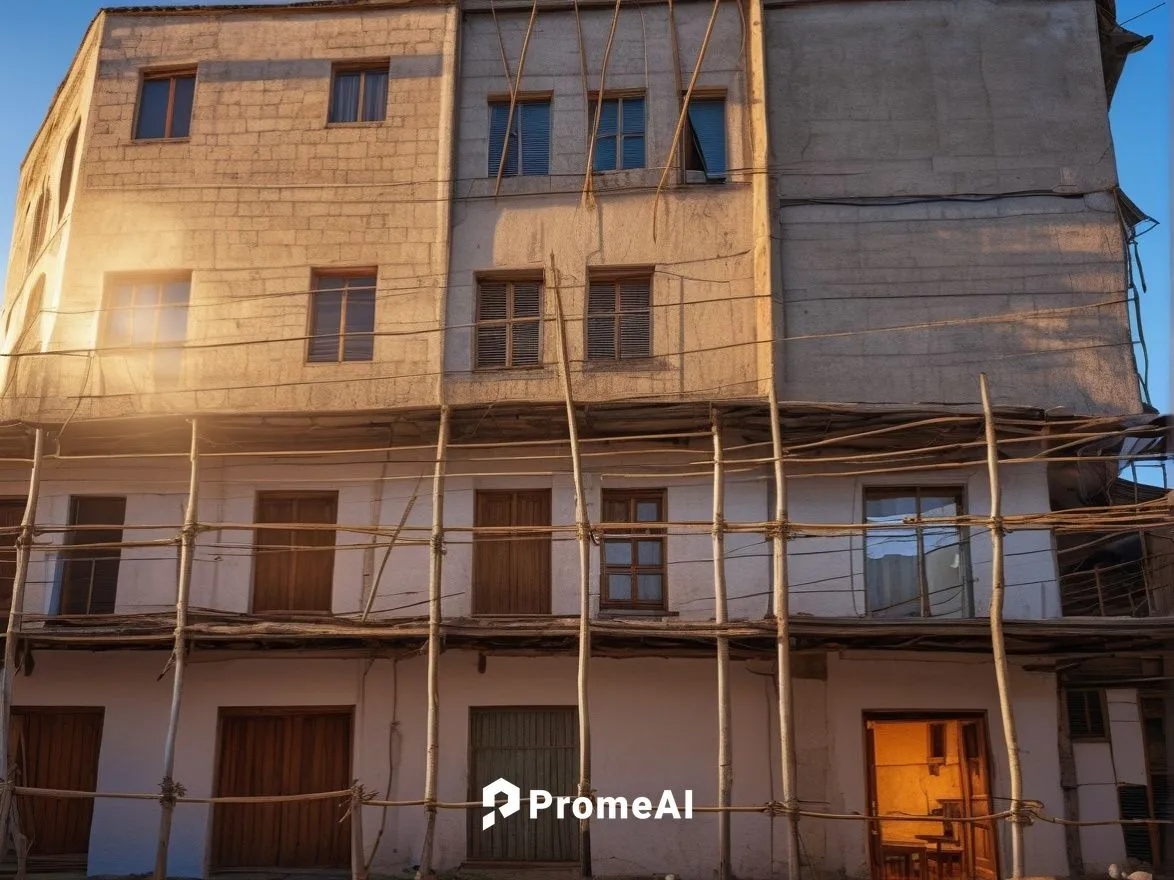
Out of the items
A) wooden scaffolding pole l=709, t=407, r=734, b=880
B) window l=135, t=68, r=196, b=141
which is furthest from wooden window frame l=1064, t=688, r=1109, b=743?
window l=135, t=68, r=196, b=141

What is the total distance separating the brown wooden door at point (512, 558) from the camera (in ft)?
49.2

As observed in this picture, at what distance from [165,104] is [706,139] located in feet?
25.0

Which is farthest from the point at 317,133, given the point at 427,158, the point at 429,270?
the point at 429,270

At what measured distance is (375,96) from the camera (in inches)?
682

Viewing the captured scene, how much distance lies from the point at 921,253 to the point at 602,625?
263 inches

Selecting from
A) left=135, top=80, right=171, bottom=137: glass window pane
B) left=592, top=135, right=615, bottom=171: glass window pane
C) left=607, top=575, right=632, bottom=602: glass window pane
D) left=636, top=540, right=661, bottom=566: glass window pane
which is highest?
left=135, top=80, right=171, bottom=137: glass window pane

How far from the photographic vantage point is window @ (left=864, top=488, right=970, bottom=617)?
14.6 m

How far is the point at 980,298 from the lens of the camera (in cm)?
1575

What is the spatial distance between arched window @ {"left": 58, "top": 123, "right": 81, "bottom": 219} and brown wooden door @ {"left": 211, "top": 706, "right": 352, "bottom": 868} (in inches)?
318

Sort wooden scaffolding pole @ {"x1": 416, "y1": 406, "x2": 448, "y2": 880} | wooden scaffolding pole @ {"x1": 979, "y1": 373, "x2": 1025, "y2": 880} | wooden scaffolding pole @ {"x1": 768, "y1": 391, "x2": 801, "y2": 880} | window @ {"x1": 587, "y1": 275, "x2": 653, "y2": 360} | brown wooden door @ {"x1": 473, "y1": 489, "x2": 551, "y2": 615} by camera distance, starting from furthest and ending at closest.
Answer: window @ {"x1": 587, "y1": 275, "x2": 653, "y2": 360} < brown wooden door @ {"x1": 473, "y1": 489, "x2": 551, "y2": 615} < wooden scaffolding pole @ {"x1": 416, "y1": 406, "x2": 448, "y2": 880} < wooden scaffolding pole @ {"x1": 768, "y1": 391, "x2": 801, "y2": 880} < wooden scaffolding pole @ {"x1": 979, "y1": 373, "x2": 1025, "y2": 880}

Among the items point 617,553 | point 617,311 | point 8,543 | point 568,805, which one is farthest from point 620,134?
point 8,543

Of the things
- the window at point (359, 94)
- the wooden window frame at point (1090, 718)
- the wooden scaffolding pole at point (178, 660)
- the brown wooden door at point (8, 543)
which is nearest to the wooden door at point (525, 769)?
the wooden scaffolding pole at point (178, 660)

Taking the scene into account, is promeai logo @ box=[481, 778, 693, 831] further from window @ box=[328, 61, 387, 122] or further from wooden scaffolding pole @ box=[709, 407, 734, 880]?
window @ box=[328, 61, 387, 122]

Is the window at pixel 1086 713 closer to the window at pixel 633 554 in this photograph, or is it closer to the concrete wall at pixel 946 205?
the concrete wall at pixel 946 205
